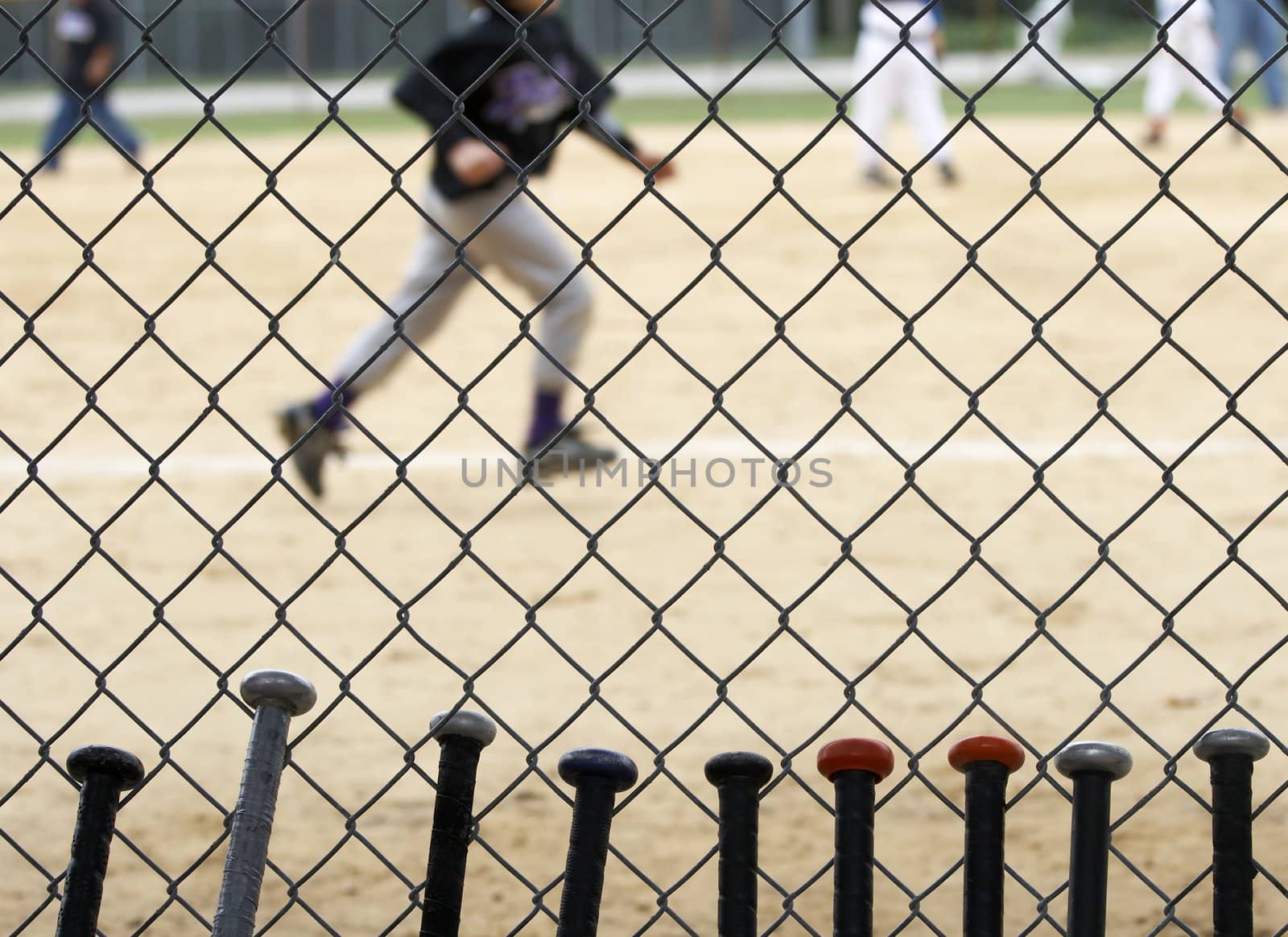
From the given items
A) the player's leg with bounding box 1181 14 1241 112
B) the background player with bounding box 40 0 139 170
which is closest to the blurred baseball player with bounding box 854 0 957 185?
the player's leg with bounding box 1181 14 1241 112

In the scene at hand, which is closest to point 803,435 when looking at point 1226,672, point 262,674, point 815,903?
point 1226,672

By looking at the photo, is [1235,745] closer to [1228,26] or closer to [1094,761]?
[1094,761]

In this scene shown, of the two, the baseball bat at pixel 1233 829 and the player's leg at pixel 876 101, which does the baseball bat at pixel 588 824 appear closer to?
the baseball bat at pixel 1233 829

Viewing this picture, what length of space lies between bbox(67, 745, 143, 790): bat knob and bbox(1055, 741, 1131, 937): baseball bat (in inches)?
44.3

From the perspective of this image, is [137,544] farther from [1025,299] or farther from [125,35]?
[125,35]

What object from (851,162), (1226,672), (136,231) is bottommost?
(1226,672)

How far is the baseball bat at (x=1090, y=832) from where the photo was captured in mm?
1877

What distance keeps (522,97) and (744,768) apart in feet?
10.5

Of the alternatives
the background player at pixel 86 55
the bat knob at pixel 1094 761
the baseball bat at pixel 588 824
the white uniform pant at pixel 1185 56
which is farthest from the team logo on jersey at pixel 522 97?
the background player at pixel 86 55

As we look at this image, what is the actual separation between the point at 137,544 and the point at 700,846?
7.89 feet

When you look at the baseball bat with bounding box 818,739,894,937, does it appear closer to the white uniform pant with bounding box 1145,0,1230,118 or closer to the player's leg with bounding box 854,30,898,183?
the player's leg with bounding box 854,30,898,183

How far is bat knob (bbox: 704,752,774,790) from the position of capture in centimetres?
194

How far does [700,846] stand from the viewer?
112 inches

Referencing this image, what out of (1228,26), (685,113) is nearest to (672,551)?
(1228,26)
